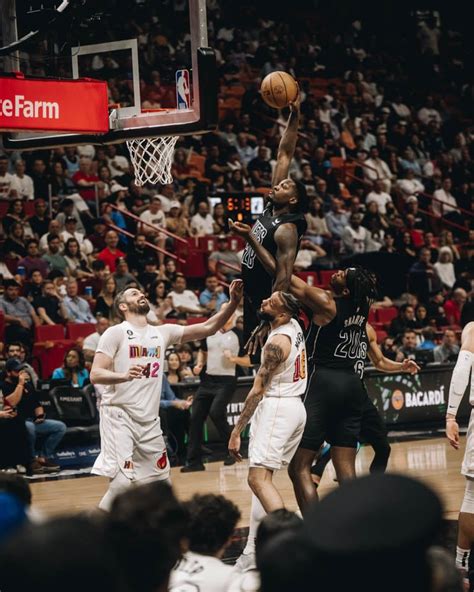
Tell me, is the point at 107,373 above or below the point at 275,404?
above

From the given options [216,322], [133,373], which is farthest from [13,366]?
[133,373]

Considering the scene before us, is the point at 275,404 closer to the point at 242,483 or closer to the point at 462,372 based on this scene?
the point at 462,372

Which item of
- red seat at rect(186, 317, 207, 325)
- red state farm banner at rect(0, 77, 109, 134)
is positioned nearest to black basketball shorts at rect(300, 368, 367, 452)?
red state farm banner at rect(0, 77, 109, 134)

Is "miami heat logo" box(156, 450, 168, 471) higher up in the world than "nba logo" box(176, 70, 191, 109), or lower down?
lower down

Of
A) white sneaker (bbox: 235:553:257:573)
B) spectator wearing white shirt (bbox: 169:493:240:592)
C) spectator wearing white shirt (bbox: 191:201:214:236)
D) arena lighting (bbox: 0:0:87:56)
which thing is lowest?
white sneaker (bbox: 235:553:257:573)

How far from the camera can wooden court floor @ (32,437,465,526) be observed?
10.7 meters

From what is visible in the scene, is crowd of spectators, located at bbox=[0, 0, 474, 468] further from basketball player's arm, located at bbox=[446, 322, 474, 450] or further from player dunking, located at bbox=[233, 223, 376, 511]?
basketball player's arm, located at bbox=[446, 322, 474, 450]

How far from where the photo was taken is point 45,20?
28.7ft

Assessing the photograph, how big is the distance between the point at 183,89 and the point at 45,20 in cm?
127

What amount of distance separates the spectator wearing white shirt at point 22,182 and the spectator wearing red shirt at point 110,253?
1641 millimetres

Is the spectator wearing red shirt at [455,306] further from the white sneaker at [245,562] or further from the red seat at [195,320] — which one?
the white sneaker at [245,562]

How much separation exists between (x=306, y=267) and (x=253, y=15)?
31.3ft

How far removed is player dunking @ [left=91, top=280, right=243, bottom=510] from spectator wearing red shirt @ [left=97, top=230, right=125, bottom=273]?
889cm

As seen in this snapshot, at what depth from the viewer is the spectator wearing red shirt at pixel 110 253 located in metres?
17.0
